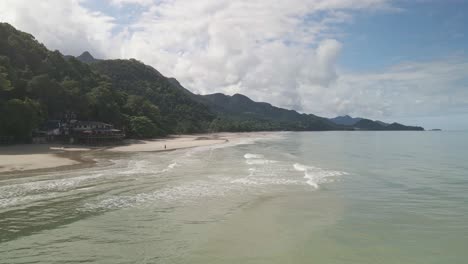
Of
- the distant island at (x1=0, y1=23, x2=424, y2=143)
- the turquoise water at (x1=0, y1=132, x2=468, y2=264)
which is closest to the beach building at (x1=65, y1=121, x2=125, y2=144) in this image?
the distant island at (x1=0, y1=23, x2=424, y2=143)

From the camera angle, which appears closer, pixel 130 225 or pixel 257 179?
pixel 130 225

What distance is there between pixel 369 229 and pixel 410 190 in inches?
411

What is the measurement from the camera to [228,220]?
48.4 ft

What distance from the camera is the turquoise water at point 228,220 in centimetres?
1094

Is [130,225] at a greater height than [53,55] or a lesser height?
lesser

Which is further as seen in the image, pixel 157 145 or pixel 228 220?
pixel 157 145

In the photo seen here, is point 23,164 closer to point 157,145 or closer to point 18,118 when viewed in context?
point 18,118

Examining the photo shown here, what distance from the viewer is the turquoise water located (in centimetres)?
1094

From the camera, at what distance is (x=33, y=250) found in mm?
10852

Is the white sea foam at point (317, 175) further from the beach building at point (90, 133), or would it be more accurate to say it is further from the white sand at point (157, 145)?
the beach building at point (90, 133)

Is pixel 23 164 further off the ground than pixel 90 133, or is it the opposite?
pixel 90 133

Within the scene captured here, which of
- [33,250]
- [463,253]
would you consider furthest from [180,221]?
[463,253]

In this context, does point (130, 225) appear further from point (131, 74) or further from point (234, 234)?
point (131, 74)

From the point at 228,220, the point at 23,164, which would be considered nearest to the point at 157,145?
the point at 23,164
